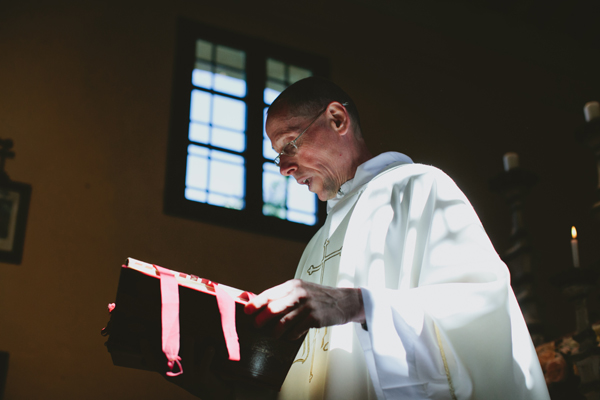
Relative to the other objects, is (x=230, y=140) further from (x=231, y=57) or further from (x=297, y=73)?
(x=297, y=73)

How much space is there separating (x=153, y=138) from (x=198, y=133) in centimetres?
47

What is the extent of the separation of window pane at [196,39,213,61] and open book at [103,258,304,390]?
486 centimetres

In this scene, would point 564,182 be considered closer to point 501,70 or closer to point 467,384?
point 501,70

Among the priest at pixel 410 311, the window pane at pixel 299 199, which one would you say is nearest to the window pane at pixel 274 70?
the window pane at pixel 299 199

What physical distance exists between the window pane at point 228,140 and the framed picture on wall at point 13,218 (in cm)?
173

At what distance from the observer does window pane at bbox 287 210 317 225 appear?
19.6 feet

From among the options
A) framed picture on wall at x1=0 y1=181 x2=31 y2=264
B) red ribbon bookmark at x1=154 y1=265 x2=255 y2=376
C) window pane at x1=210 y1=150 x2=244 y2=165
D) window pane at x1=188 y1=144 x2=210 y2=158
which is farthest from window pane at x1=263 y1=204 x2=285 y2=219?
red ribbon bookmark at x1=154 y1=265 x2=255 y2=376

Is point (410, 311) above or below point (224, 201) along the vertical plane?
below

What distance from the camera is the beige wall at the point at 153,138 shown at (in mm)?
4598

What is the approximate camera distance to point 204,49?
643cm

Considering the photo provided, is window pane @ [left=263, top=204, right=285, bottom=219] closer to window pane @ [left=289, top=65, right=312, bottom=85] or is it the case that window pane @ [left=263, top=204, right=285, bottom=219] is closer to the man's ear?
window pane @ [left=289, top=65, right=312, bottom=85]

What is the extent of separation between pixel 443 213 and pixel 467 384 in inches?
20.8

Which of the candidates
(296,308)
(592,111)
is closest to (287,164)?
(296,308)

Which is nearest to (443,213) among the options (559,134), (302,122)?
(302,122)
